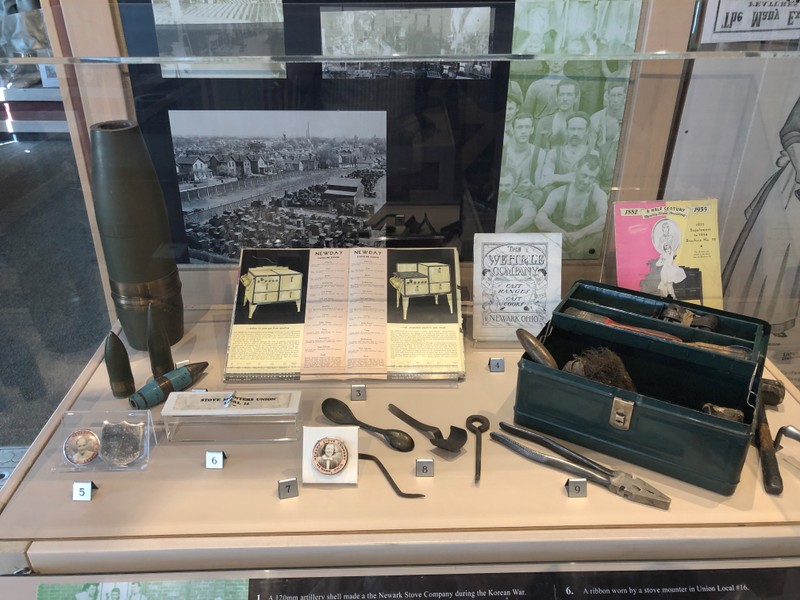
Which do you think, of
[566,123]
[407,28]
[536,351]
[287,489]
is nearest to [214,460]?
[287,489]

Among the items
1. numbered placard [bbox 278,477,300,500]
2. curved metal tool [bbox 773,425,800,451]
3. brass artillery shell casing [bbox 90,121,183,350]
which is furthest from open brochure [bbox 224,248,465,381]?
curved metal tool [bbox 773,425,800,451]

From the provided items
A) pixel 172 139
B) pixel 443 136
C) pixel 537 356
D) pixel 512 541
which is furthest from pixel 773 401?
pixel 172 139

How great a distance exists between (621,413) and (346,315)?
52 centimetres

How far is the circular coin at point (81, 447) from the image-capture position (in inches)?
37.3

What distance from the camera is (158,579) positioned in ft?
2.72

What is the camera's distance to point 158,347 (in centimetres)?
111

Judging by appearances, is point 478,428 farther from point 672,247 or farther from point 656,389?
point 672,247

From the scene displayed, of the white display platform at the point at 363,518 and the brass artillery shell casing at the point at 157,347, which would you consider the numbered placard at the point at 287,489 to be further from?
the brass artillery shell casing at the point at 157,347

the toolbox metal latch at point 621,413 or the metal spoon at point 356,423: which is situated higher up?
the toolbox metal latch at point 621,413

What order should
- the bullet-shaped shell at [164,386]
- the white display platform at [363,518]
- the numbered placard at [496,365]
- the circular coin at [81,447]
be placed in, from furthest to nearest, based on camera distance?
the numbered placard at [496,365] < the bullet-shaped shell at [164,386] < the circular coin at [81,447] < the white display platform at [363,518]

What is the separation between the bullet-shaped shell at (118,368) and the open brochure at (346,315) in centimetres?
17

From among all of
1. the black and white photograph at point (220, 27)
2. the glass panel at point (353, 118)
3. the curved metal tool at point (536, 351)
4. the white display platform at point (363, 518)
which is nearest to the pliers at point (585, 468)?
the white display platform at point (363, 518)

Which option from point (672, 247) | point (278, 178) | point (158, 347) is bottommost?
point (158, 347)

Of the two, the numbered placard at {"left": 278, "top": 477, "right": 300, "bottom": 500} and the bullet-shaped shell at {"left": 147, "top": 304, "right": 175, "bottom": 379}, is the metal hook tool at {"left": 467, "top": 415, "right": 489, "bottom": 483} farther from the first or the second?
the bullet-shaped shell at {"left": 147, "top": 304, "right": 175, "bottom": 379}
